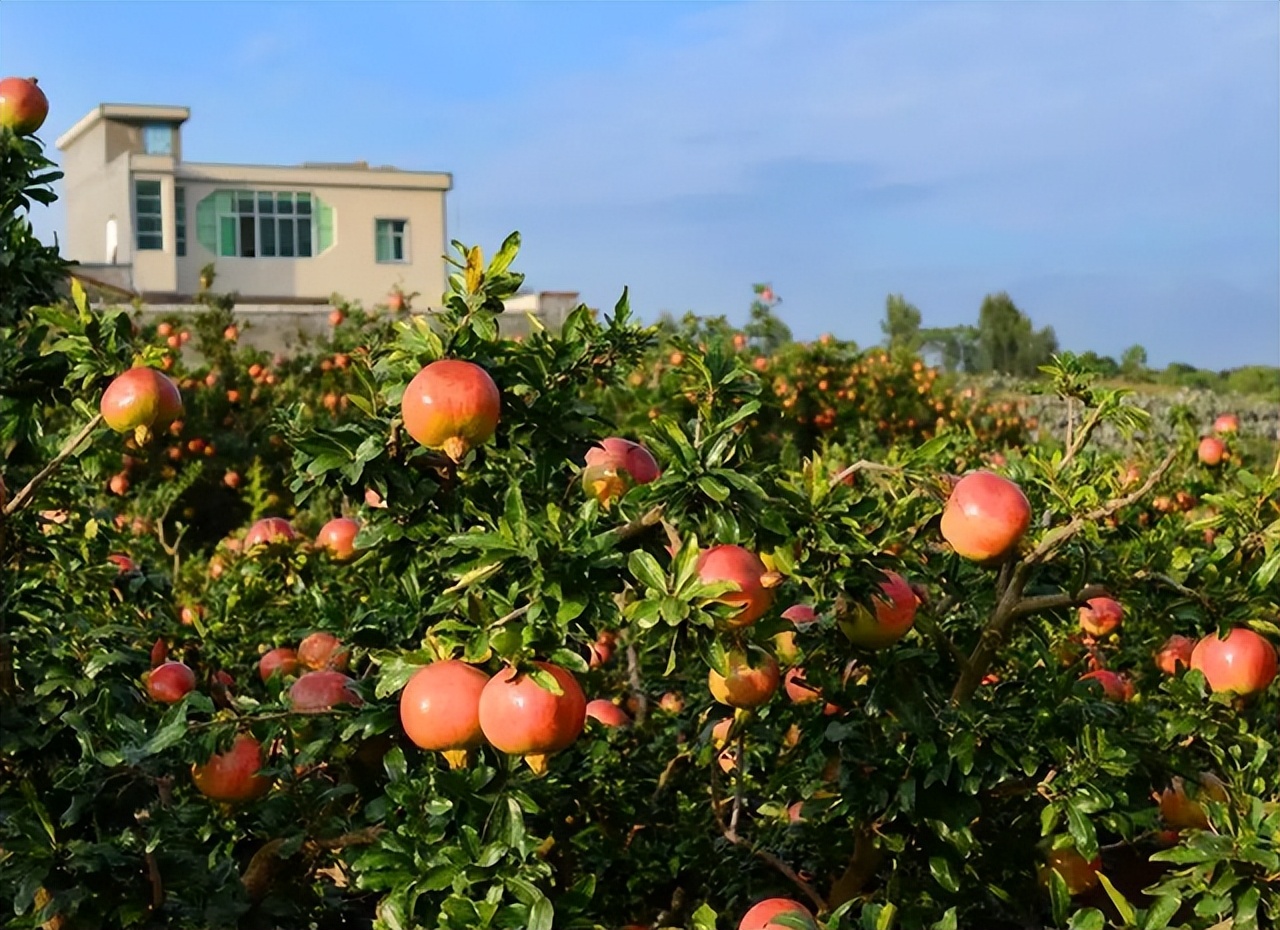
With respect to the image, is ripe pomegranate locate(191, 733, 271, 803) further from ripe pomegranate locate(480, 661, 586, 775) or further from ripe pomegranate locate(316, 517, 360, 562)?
ripe pomegranate locate(316, 517, 360, 562)

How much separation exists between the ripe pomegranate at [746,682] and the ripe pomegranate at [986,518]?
0.32 m

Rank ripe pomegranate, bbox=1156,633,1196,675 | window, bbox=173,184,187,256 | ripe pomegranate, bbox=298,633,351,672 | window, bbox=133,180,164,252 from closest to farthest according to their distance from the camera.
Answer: ripe pomegranate, bbox=298,633,351,672 < ripe pomegranate, bbox=1156,633,1196,675 < window, bbox=133,180,164,252 < window, bbox=173,184,187,256

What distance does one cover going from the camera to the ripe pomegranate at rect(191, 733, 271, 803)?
2.26 metres

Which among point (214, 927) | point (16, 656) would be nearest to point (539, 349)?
point (214, 927)

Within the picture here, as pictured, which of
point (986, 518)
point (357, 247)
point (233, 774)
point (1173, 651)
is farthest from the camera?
point (357, 247)

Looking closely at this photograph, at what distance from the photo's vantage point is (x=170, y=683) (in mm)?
2588

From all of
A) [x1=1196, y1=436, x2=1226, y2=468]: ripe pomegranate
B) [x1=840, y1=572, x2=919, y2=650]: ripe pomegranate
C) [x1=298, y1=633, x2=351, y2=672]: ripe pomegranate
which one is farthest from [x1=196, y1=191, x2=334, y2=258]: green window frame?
→ [x1=840, y1=572, x2=919, y2=650]: ripe pomegranate

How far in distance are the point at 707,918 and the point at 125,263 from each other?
45.8 m

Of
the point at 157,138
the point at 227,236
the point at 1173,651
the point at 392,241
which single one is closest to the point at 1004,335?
the point at 392,241

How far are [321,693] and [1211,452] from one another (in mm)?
3668

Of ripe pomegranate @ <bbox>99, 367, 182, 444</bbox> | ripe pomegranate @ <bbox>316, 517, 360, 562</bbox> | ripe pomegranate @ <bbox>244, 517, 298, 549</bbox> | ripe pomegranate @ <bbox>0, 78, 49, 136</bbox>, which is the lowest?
ripe pomegranate @ <bbox>244, 517, 298, 549</bbox>

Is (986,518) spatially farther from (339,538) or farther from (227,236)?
(227,236)

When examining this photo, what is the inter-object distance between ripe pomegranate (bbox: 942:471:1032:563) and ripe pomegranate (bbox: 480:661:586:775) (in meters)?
0.62

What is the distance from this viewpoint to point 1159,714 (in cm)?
257
